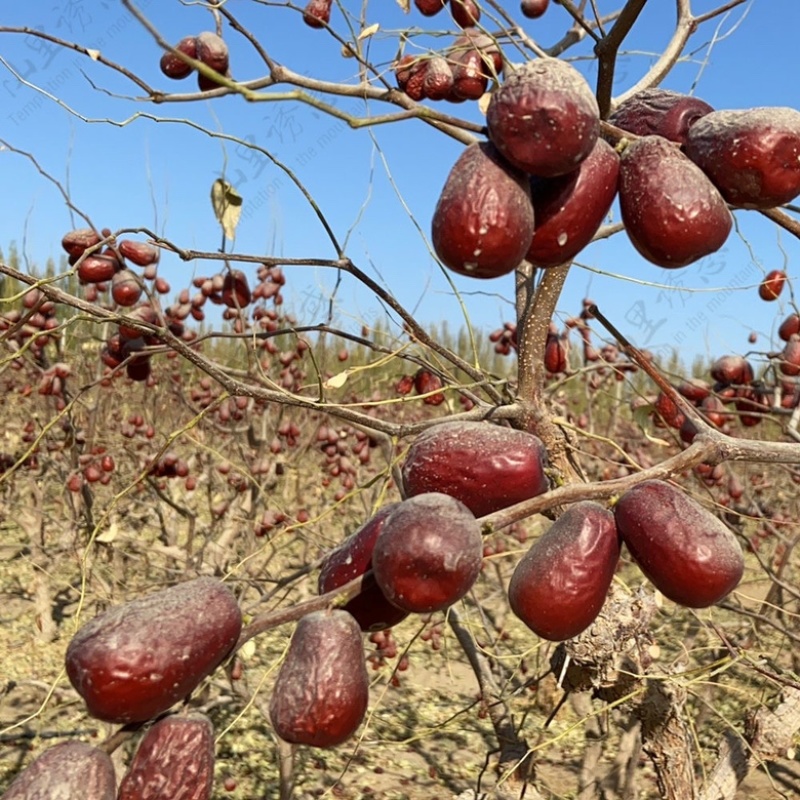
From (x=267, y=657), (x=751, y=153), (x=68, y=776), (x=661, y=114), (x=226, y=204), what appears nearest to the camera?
(x=68, y=776)

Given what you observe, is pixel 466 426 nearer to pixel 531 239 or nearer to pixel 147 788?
pixel 531 239

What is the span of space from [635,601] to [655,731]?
0.31m

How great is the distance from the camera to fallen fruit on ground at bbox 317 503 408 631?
0.90 m

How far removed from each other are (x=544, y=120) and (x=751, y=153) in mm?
242

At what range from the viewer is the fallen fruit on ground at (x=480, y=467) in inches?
36.6

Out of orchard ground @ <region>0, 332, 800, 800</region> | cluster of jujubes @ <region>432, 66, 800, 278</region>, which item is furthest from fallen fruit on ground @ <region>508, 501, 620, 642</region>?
orchard ground @ <region>0, 332, 800, 800</region>

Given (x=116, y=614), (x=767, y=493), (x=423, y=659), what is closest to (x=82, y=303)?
(x=116, y=614)

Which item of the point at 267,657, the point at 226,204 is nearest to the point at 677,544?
the point at 226,204

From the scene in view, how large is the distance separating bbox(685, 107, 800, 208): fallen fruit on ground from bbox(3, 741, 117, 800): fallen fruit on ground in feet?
2.78

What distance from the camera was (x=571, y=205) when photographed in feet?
2.75

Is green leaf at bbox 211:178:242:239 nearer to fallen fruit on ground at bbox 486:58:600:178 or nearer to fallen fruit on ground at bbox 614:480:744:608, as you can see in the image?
fallen fruit on ground at bbox 486:58:600:178

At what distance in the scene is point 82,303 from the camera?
4.84 feet

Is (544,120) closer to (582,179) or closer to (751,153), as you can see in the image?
(582,179)

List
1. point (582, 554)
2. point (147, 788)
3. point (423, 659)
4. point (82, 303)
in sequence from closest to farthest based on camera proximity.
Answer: point (147, 788), point (582, 554), point (82, 303), point (423, 659)
